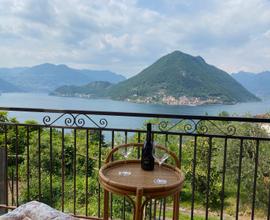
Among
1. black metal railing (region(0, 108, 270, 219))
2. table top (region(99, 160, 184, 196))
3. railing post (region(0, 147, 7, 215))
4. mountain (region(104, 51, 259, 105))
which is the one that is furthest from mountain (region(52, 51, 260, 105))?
table top (region(99, 160, 184, 196))

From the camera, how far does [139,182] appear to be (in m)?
1.62

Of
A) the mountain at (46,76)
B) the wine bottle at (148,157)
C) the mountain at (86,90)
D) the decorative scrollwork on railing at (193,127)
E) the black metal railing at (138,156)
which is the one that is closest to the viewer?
the wine bottle at (148,157)

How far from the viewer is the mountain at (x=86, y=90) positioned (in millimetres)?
10245

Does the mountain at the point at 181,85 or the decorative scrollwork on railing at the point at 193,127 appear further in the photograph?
the mountain at the point at 181,85

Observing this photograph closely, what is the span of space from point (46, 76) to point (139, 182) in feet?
45.2

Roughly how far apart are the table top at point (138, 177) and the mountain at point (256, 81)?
9.65 meters

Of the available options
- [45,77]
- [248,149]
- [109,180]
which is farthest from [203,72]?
[109,180]

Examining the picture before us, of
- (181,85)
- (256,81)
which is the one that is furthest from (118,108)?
(256,81)

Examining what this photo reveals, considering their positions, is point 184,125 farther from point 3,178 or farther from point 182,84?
point 182,84

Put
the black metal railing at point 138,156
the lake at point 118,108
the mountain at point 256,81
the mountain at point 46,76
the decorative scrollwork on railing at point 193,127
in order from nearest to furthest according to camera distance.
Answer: the decorative scrollwork on railing at point 193,127
the black metal railing at point 138,156
the lake at point 118,108
the mountain at point 256,81
the mountain at point 46,76

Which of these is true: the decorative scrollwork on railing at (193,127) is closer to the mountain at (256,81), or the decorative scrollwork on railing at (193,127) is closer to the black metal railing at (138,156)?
the black metal railing at (138,156)

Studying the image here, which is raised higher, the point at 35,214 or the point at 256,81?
A: the point at 256,81

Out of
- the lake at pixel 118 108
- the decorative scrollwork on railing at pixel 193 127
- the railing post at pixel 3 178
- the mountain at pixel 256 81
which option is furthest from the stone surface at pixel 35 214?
the mountain at pixel 256 81

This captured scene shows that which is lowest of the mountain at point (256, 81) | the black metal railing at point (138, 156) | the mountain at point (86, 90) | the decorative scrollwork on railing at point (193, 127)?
the black metal railing at point (138, 156)
